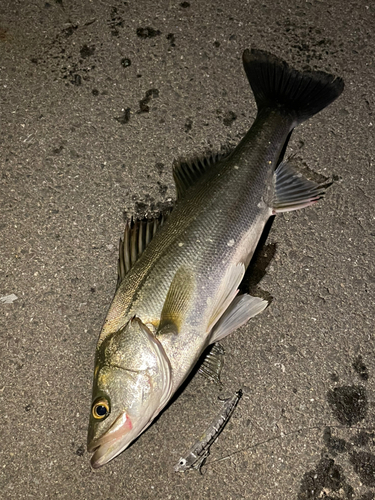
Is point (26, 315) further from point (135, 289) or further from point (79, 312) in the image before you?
point (135, 289)

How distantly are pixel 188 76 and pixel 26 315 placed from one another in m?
2.35

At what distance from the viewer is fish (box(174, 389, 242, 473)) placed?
9.53 feet

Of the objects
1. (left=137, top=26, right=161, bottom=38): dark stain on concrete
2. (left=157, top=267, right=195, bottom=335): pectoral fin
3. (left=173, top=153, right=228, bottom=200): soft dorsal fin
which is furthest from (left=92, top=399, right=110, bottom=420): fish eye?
(left=137, top=26, right=161, bottom=38): dark stain on concrete

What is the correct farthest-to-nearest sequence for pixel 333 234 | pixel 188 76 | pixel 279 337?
pixel 188 76 < pixel 333 234 < pixel 279 337

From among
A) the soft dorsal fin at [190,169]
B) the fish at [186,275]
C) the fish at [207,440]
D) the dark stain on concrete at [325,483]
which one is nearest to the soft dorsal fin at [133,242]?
the fish at [186,275]

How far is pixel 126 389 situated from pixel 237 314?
0.89m

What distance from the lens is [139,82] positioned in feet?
12.2

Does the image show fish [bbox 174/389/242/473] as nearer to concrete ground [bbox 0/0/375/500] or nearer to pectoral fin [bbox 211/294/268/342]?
concrete ground [bbox 0/0/375/500]

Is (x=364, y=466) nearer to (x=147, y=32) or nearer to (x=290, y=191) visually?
(x=290, y=191)

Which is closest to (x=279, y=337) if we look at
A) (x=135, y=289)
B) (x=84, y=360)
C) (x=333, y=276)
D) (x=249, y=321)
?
(x=249, y=321)

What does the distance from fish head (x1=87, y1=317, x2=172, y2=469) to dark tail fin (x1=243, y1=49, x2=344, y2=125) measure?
1.99 metres

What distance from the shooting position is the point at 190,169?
3.18 meters

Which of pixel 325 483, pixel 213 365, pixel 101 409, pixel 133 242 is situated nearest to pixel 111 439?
pixel 101 409

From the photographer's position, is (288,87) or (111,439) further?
(288,87)
